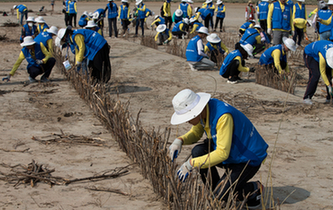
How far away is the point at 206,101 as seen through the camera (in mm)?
2539

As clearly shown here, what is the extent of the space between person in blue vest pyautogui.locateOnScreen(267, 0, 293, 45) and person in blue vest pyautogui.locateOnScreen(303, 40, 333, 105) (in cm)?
309

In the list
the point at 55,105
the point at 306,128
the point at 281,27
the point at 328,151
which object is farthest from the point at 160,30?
the point at 328,151

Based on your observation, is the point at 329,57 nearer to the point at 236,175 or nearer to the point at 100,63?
the point at 236,175

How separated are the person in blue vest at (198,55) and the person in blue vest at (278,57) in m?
1.74

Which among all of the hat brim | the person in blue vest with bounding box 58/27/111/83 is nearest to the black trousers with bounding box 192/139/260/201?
the hat brim

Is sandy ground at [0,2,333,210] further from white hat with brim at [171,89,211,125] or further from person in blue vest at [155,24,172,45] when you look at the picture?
person in blue vest at [155,24,172,45]

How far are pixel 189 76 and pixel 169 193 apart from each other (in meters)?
5.76

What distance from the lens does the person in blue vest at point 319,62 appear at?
522 cm

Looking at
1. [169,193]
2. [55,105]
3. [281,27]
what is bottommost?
[55,105]

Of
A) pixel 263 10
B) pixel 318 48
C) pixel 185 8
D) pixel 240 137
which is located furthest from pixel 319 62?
pixel 185 8

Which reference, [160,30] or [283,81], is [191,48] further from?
[160,30]

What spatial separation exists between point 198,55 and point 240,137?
6226 millimetres

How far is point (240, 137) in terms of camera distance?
8.66ft

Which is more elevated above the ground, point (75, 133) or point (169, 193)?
point (169, 193)
